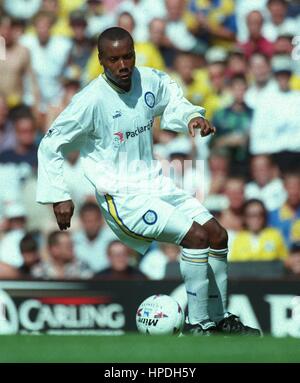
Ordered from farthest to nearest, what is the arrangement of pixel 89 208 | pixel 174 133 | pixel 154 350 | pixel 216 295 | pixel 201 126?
pixel 174 133 < pixel 89 208 < pixel 216 295 < pixel 201 126 < pixel 154 350

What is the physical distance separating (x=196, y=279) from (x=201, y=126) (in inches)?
46.8

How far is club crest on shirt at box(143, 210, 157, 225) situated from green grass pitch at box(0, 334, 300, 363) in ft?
3.14

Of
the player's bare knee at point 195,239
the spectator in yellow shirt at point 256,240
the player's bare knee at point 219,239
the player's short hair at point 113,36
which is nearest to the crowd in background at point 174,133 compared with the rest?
the spectator in yellow shirt at point 256,240

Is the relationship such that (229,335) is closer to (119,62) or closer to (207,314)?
(207,314)

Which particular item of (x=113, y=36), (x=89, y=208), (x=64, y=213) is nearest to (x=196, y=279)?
(x=64, y=213)

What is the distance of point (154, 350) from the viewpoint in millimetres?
6758

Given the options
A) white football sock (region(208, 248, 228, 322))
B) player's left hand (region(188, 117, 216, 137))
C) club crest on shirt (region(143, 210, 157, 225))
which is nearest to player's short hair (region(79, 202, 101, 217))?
white football sock (region(208, 248, 228, 322))

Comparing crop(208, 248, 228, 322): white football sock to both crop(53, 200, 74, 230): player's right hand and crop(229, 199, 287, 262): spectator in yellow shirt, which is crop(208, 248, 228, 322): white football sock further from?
crop(229, 199, 287, 262): spectator in yellow shirt

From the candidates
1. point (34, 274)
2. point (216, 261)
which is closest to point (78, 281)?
point (34, 274)

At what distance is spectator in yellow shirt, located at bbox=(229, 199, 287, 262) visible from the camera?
39.4 feet


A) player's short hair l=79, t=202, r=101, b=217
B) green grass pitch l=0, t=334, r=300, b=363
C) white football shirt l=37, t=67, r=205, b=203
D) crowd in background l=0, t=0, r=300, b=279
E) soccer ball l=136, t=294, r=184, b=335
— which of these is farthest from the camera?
player's short hair l=79, t=202, r=101, b=217

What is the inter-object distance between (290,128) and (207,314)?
5.29 metres

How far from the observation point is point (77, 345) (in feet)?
23.2

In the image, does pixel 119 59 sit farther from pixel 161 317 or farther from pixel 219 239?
pixel 161 317
